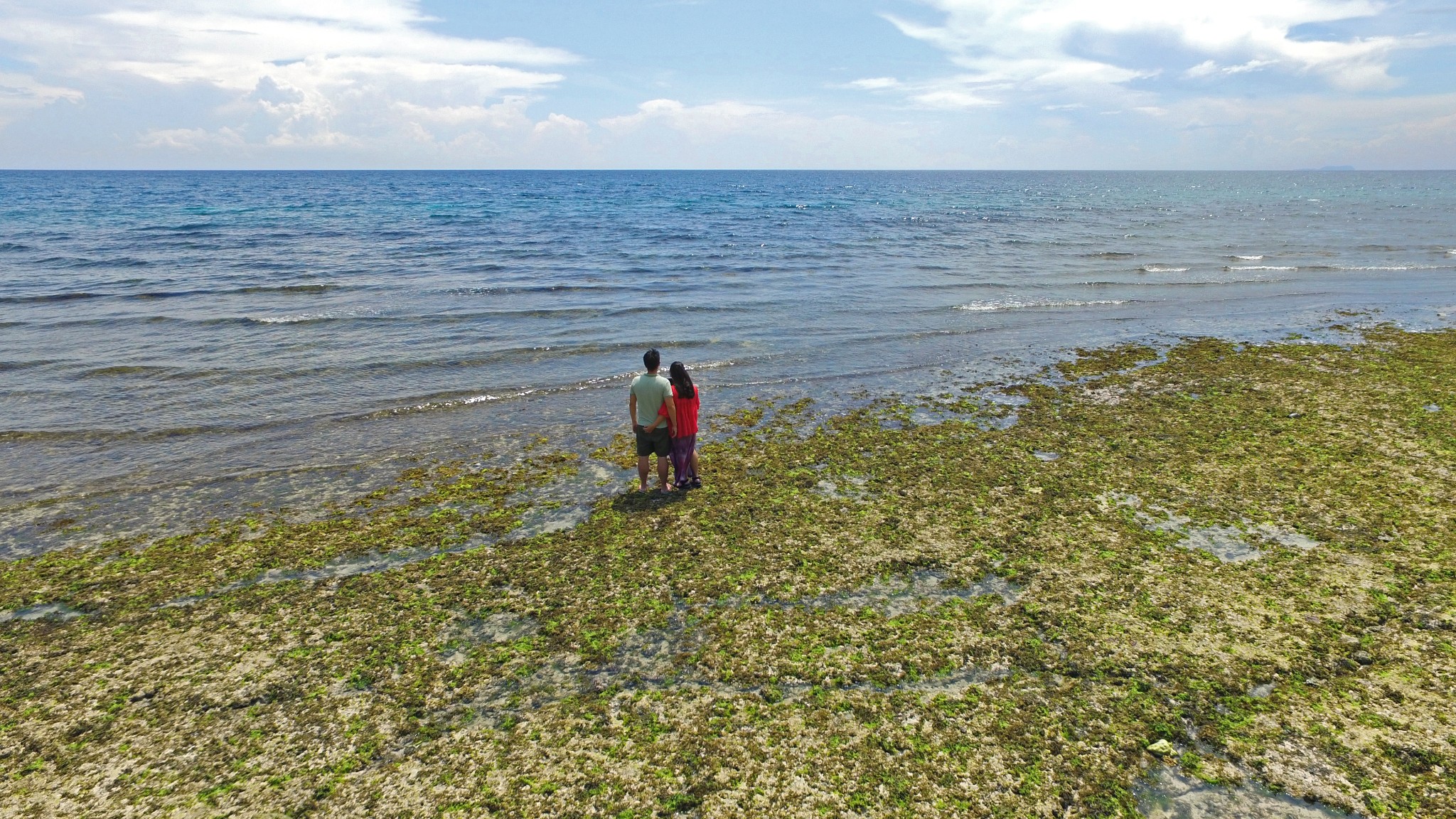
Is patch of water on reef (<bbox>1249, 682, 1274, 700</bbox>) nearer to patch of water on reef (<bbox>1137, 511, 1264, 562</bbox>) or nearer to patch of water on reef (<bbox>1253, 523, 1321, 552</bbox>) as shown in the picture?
patch of water on reef (<bbox>1137, 511, 1264, 562</bbox>)

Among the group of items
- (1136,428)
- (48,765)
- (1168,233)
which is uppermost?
(1168,233)

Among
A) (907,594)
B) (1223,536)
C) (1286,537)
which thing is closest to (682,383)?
(907,594)

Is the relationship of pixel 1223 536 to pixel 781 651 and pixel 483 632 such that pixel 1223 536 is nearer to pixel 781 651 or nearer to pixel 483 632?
pixel 781 651

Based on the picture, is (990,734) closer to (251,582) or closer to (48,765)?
(48,765)

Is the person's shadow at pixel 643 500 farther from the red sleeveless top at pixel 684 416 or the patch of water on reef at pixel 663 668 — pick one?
the patch of water on reef at pixel 663 668

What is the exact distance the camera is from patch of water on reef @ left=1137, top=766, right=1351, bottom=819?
18.5 feet

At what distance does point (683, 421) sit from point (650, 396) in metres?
0.62

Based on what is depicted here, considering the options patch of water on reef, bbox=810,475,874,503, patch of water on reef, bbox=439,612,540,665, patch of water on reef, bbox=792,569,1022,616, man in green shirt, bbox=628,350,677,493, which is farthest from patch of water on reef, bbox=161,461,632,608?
patch of water on reef, bbox=792,569,1022,616

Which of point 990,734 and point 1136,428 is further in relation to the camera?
point 1136,428

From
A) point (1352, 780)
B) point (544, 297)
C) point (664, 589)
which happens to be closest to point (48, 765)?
point (664, 589)

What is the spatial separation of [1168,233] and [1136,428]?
176 ft

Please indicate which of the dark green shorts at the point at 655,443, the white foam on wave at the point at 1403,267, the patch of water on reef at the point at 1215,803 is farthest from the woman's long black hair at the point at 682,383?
the white foam on wave at the point at 1403,267

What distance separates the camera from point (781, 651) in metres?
7.54

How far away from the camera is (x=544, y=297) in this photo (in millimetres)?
29453
